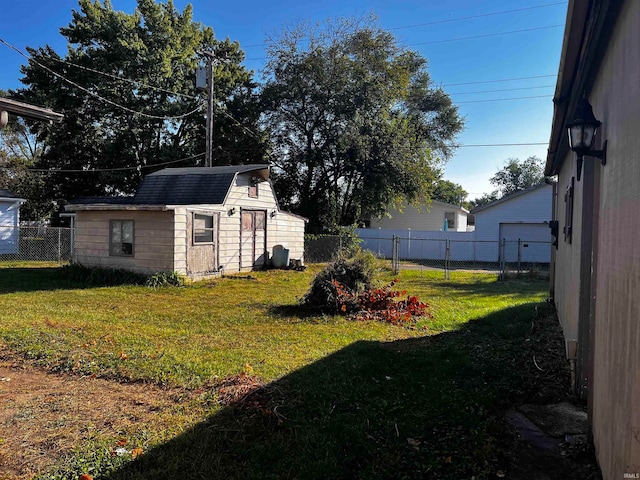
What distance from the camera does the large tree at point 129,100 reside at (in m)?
23.6

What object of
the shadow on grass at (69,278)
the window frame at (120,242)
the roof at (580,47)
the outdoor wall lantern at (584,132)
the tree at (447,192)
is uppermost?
the tree at (447,192)

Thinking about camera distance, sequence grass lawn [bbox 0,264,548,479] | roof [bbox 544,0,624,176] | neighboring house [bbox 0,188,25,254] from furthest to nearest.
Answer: neighboring house [bbox 0,188,25,254], grass lawn [bbox 0,264,548,479], roof [bbox 544,0,624,176]

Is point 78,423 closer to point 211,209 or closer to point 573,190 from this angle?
point 573,190

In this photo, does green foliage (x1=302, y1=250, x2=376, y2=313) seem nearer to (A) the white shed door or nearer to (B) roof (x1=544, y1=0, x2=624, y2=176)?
(B) roof (x1=544, y1=0, x2=624, y2=176)

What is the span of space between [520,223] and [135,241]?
762 inches

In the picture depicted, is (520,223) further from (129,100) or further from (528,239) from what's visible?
(129,100)

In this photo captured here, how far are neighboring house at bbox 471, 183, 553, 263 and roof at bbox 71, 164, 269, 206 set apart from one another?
1381 centimetres

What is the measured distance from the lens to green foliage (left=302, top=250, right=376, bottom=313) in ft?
27.5

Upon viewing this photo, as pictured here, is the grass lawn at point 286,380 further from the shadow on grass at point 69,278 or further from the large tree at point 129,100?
the large tree at point 129,100

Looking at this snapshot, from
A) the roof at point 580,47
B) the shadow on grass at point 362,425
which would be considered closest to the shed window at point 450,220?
the roof at point 580,47

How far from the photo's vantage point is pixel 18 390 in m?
4.08

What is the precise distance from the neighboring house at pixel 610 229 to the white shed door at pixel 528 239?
19.4 meters

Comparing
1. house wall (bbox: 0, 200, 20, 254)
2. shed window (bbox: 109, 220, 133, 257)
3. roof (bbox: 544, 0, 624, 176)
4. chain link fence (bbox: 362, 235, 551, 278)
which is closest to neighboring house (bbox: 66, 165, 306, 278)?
shed window (bbox: 109, 220, 133, 257)

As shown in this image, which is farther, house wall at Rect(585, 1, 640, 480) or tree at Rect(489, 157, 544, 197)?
tree at Rect(489, 157, 544, 197)
